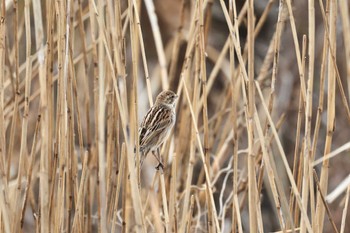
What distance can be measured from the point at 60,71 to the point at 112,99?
0.34m

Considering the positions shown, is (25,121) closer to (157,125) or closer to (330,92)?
(157,125)

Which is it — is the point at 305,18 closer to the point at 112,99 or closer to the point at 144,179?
the point at 144,179

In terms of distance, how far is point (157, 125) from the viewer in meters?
2.92

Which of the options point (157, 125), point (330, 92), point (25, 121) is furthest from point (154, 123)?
point (330, 92)

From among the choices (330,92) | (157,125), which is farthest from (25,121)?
(330,92)

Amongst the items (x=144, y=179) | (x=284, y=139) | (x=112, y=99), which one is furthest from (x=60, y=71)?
(x=284, y=139)

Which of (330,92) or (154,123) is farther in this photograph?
(154,123)

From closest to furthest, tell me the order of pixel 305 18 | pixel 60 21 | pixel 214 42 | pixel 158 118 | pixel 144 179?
pixel 60 21, pixel 158 118, pixel 144 179, pixel 305 18, pixel 214 42

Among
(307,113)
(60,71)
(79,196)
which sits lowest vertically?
(79,196)

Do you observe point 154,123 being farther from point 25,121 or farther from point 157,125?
point 25,121

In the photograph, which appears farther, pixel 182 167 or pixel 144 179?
pixel 144 179

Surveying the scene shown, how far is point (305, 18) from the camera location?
479 centimetres

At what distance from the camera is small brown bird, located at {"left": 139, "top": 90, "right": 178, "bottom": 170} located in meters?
2.89

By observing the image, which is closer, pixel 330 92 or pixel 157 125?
pixel 330 92
